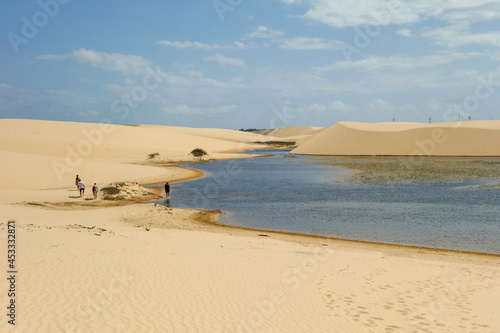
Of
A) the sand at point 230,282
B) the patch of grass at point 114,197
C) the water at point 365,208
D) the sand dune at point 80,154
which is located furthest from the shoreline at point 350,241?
the sand dune at point 80,154

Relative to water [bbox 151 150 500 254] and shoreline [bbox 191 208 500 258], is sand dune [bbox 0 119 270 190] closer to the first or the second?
water [bbox 151 150 500 254]

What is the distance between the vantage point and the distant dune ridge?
7738 cm

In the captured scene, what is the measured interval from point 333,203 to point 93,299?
66.0 feet

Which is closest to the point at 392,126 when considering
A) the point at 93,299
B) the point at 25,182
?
the point at 25,182

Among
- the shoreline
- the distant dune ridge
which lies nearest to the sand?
the shoreline

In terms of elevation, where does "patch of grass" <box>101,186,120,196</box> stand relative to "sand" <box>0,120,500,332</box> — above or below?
above

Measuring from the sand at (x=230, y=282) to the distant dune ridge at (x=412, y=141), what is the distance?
71777mm

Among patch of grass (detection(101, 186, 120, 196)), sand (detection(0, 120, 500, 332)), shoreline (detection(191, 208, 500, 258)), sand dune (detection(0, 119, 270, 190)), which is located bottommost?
shoreline (detection(191, 208, 500, 258))

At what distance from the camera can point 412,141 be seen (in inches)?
3300

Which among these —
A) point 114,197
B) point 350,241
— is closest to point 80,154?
point 114,197

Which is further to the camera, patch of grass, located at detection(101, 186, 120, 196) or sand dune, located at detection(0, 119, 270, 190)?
sand dune, located at detection(0, 119, 270, 190)

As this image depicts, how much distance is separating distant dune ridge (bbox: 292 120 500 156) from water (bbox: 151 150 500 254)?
4904 centimetres

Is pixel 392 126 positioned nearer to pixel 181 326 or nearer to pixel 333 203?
pixel 333 203

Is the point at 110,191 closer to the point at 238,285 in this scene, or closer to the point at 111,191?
the point at 111,191
